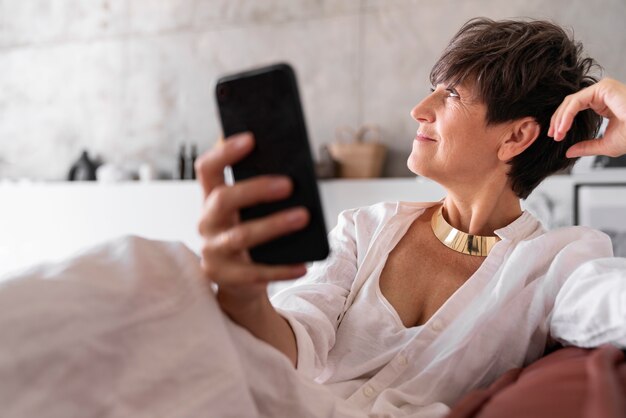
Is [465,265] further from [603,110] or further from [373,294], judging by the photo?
[603,110]

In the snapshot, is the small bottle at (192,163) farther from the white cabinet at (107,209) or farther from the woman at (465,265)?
the woman at (465,265)

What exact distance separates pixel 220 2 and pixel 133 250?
4386 millimetres

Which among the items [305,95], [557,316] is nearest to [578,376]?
[557,316]

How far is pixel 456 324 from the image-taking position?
1346 mm

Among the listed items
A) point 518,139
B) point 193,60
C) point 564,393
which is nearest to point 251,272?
point 564,393

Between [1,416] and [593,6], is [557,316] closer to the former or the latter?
[1,416]

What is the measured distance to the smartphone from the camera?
818 millimetres

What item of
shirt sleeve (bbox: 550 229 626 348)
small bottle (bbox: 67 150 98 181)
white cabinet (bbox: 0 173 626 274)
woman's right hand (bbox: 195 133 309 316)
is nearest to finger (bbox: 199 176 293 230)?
woman's right hand (bbox: 195 133 309 316)

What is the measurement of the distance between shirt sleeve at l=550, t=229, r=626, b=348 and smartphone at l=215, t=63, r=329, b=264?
1.82 feet

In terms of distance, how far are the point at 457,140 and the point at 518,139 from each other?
0.15m

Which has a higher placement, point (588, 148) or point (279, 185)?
point (279, 185)

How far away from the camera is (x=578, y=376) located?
938 millimetres

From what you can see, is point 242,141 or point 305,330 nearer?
point 242,141

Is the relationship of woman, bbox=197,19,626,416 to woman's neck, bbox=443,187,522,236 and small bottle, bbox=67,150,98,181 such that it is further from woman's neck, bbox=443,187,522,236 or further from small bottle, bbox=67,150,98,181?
small bottle, bbox=67,150,98,181
